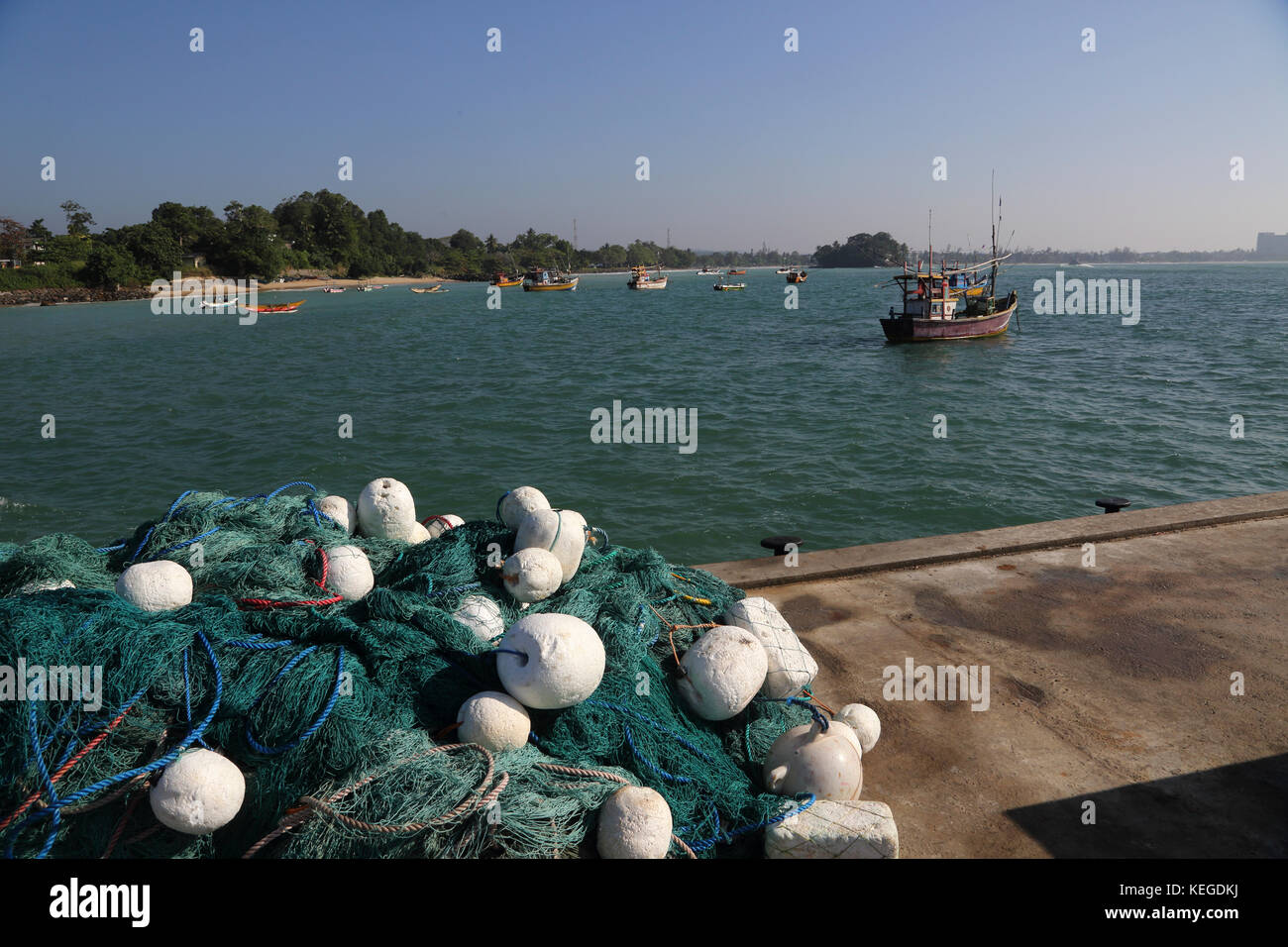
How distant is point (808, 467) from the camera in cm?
1543

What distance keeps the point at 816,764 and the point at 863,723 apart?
1.85 ft

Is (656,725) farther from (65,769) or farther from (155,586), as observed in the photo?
(155,586)

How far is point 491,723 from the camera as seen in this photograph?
3262 millimetres

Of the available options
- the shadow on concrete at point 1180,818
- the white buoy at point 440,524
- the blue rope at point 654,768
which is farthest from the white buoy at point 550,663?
the white buoy at point 440,524

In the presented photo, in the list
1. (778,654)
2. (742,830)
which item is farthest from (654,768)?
(778,654)

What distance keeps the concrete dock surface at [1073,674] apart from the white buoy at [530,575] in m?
1.70

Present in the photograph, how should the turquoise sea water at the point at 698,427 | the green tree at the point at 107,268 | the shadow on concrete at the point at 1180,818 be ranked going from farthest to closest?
the green tree at the point at 107,268
the turquoise sea water at the point at 698,427
the shadow on concrete at the point at 1180,818

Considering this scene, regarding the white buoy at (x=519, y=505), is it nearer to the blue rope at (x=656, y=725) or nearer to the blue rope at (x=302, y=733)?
the blue rope at (x=656, y=725)

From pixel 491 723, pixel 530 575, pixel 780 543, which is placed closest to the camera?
pixel 491 723

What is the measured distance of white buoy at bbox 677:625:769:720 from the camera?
3840mm

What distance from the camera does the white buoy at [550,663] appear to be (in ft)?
11.0

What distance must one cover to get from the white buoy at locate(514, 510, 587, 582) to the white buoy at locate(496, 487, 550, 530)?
0.36 meters
